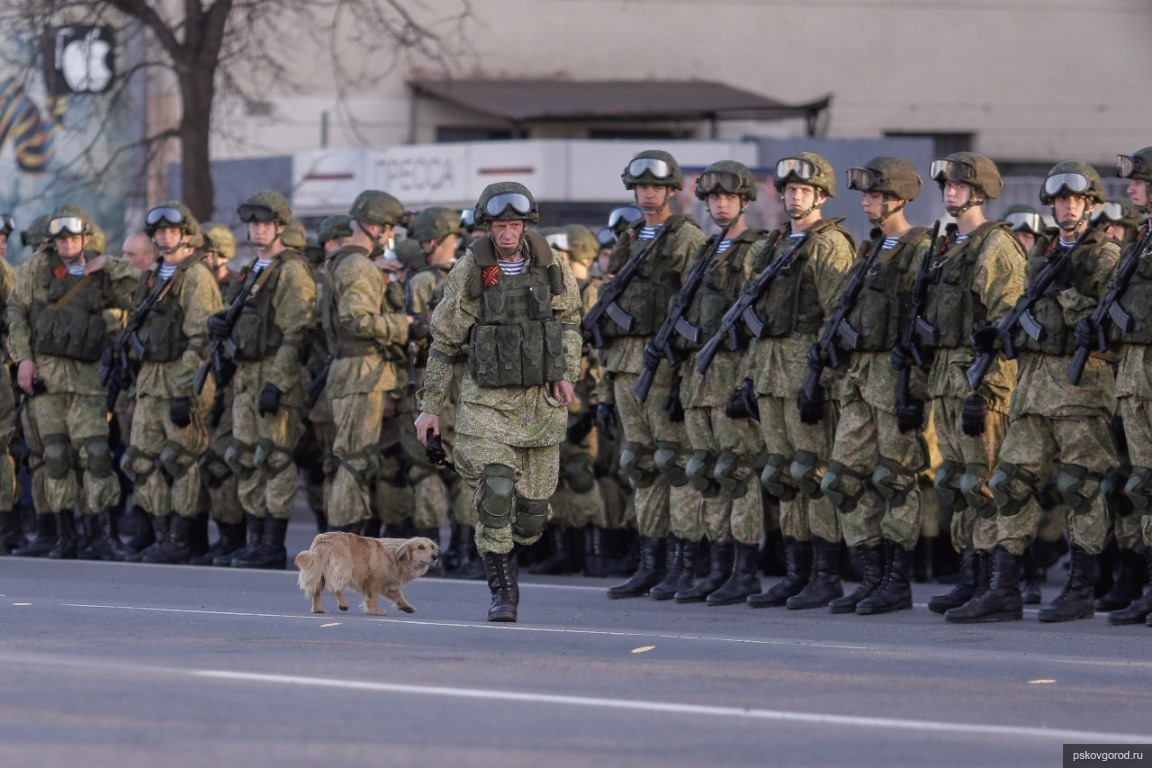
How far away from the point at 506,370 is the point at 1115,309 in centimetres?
284

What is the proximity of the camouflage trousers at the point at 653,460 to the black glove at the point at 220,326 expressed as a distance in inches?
112

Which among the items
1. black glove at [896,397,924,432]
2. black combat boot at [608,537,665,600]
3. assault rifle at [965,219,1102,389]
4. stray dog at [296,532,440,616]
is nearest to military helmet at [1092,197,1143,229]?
assault rifle at [965,219,1102,389]

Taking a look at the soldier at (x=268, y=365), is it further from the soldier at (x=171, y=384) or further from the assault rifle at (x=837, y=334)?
the assault rifle at (x=837, y=334)

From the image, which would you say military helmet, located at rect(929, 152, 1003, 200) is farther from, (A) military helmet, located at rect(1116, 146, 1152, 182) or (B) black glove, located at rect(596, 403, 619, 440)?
(B) black glove, located at rect(596, 403, 619, 440)

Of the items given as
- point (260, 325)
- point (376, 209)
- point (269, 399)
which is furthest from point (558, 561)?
point (376, 209)

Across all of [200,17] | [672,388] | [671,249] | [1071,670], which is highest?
[200,17]

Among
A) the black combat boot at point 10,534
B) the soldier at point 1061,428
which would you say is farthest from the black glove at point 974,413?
the black combat boot at point 10,534

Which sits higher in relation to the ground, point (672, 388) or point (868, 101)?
point (868, 101)

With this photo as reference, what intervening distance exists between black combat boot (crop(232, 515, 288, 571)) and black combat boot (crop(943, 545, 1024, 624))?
490 centimetres

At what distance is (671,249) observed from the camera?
11883 millimetres

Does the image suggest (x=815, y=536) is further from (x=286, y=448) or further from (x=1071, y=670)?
(x=286, y=448)

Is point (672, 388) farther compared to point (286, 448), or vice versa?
point (286, 448)

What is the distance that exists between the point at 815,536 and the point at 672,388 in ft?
3.76

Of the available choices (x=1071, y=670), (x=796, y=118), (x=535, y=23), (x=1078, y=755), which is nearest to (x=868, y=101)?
(x=796, y=118)
